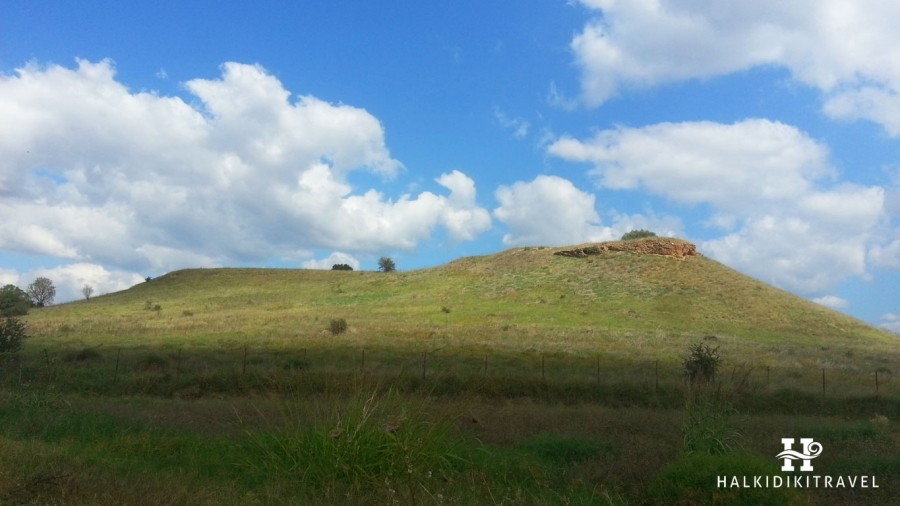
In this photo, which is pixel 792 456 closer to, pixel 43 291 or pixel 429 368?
pixel 429 368

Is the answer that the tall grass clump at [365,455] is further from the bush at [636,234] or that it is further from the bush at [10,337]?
the bush at [636,234]

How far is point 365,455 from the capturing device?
8.09 meters

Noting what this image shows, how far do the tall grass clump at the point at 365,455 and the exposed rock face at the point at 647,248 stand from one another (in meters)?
80.5

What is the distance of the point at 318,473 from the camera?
317 inches

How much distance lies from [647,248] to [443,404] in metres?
78.8

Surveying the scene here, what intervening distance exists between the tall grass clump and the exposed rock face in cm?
8048

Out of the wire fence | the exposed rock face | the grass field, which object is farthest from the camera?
the exposed rock face

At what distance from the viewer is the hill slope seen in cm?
4225

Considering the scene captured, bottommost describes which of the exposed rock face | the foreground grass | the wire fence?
the foreground grass

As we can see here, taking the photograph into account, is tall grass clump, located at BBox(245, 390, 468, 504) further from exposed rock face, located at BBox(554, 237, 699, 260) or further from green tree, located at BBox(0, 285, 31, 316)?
exposed rock face, located at BBox(554, 237, 699, 260)

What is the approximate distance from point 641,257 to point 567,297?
2170 cm

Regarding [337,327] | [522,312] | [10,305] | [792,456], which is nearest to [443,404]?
[792,456]

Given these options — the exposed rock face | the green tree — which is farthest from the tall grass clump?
the exposed rock face

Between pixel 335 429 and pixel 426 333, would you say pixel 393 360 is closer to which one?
pixel 426 333
